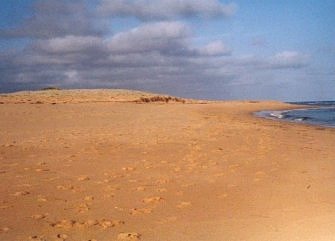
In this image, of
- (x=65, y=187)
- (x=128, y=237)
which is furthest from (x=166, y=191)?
(x=128, y=237)

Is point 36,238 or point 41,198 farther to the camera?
point 41,198

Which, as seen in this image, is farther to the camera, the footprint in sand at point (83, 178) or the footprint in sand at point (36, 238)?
the footprint in sand at point (83, 178)

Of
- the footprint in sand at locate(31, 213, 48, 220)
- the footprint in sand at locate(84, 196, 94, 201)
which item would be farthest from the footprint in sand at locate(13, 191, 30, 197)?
the footprint in sand at locate(31, 213, 48, 220)

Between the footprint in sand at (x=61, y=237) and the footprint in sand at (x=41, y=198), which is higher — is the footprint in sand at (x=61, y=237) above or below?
below

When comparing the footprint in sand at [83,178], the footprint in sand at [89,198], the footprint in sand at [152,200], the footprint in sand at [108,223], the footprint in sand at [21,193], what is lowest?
the footprint in sand at [108,223]

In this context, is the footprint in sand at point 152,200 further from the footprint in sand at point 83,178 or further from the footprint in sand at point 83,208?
the footprint in sand at point 83,178

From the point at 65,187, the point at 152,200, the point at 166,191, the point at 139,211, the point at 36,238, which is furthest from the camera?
the point at 65,187

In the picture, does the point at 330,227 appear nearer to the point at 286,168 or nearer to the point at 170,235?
the point at 170,235

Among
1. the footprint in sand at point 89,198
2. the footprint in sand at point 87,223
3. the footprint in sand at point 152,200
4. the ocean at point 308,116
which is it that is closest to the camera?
the footprint in sand at point 87,223

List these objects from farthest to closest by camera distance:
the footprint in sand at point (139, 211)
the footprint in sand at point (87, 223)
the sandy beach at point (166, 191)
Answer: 1. the footprint in sand at point (139, 211)
2. the footprint in sand at point (87, 223)
3. the sandy beach at point (166, 191)

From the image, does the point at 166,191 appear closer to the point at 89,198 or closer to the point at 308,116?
the point at 89,198

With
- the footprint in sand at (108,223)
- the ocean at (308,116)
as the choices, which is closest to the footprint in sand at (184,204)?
the footprint in sand at (108,223)

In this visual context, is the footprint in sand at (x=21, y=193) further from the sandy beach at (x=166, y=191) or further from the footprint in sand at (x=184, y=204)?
the footprint in sand at (x=184, y=204)

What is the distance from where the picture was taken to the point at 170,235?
4957 millimetres
